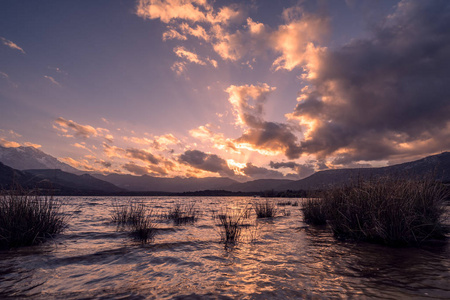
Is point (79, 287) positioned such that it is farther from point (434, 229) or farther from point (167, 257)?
point (434, 229)

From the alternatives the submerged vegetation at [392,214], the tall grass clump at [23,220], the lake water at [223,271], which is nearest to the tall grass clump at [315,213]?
the submerged vegetation at [392,214]

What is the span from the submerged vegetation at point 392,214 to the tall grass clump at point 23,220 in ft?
35.7

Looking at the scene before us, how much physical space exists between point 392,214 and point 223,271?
5.67 metres

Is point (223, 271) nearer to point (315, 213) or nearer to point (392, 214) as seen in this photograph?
point (392, 214)

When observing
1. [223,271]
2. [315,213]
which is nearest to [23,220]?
[223,271]

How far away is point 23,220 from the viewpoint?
6.89m

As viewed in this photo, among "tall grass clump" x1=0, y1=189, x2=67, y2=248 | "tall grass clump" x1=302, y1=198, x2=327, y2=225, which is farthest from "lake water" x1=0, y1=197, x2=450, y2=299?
"tall grass clump" x1=302, y1=198, x2=327, y2=225

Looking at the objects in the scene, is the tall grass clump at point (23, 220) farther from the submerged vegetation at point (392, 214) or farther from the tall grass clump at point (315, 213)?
the tall grass clump at point (315, 213)

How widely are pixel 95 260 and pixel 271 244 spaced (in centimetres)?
553

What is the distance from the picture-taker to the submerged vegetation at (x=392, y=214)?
6621 mm

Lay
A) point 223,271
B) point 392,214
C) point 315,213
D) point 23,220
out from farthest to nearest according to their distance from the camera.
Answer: point 315,213, point 23,220, point 392,214, point 223,271

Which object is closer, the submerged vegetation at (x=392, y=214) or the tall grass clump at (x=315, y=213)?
the submerged vegetation at (x=392, y=214)

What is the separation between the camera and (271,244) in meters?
7.49

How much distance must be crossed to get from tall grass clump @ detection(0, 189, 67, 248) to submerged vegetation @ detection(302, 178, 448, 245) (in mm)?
10887
